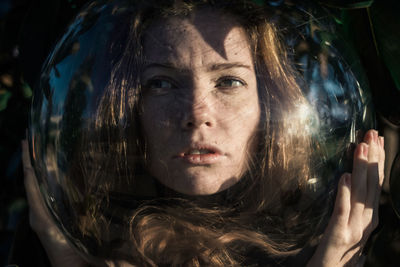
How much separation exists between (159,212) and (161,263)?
4.9 inches

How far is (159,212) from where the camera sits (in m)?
0.87

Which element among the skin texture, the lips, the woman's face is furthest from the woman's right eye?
the skin texture

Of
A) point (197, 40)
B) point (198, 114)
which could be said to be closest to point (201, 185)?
point (198, 114)

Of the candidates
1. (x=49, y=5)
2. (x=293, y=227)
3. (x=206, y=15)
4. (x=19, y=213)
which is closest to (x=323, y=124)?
(x=293, y=227)

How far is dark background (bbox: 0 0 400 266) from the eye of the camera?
117 centimetres

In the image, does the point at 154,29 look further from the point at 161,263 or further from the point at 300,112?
the point at 161,263

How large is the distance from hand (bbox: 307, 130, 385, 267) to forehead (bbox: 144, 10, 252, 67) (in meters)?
0.38

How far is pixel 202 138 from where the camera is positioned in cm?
83

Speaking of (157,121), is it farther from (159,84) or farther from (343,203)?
(343,203)

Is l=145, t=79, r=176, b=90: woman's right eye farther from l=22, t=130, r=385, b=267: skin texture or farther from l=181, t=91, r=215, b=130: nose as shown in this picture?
l=22, t=130, r=385, b=267: skin texture

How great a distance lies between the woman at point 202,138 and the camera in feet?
2.75

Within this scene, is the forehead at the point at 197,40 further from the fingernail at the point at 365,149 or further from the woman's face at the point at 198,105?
the fingernail at the point at 365,149

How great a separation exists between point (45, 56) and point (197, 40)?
0.77m

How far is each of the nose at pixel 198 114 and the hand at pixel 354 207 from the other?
354 millimetres
